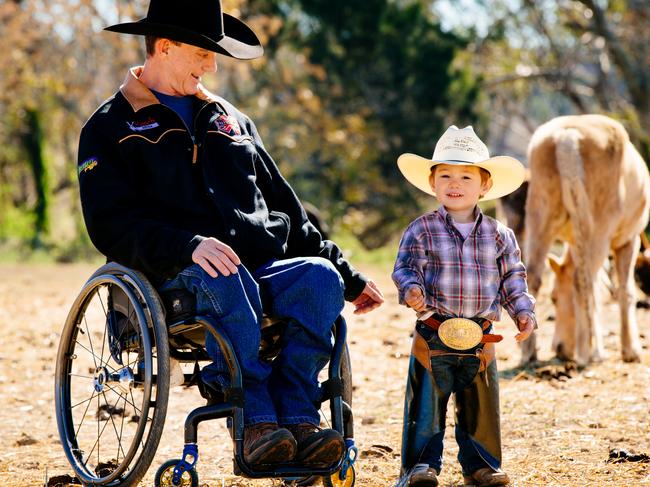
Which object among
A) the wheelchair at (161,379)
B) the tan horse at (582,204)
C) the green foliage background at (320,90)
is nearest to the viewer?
the wheelchair at (161,379)

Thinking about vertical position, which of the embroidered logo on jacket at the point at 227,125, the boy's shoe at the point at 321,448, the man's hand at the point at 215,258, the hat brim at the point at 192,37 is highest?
the hat brim at the point at 192,37

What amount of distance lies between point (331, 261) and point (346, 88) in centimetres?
1433

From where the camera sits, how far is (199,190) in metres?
3.64

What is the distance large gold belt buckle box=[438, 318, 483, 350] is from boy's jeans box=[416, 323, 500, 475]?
0.21ft

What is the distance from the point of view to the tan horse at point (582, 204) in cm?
628

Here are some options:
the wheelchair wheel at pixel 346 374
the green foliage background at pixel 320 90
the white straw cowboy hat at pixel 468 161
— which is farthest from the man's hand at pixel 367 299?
the green foliage background at pixel 320 90

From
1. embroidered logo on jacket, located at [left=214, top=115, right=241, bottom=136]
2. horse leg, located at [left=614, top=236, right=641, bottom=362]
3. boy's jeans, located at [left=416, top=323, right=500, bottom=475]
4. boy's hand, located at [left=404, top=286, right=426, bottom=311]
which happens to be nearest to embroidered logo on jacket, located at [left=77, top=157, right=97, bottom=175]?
A: embroidered logo on jacket, located at [left=214, top=115, right=241, bottom=136]

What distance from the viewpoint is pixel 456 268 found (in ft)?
11.9

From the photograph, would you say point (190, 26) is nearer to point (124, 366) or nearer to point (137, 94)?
point (137, 94)

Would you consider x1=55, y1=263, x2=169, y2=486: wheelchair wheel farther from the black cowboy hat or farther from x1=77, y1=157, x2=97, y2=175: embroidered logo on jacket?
the black cowboy hat

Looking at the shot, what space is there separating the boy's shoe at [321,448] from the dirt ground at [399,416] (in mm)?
576

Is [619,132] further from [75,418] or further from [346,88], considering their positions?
[346,88]

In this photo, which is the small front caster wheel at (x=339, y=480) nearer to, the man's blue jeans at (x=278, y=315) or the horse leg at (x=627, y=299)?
the man's blue jeans at (x=278, y=315)

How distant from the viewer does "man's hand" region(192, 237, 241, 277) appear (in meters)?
3.31
